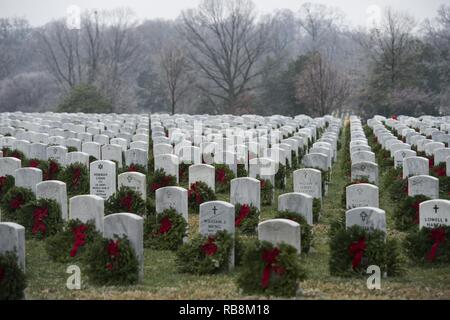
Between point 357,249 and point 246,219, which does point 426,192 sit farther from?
point 357,249

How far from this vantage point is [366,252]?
9.98 metres

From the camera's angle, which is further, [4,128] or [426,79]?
[426,79]

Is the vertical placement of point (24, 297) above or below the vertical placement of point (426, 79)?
below

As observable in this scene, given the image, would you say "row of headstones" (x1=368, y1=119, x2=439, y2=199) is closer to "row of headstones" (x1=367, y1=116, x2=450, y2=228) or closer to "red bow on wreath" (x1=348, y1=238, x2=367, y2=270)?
"row of headstones" (x1=367, y1=116, x2=450, y2=228)

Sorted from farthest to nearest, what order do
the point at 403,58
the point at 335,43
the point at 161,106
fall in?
1. the point at 335,43
2. the point at 161,106
3. the point at 403,58

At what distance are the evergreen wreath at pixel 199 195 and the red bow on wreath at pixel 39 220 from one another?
131 inches

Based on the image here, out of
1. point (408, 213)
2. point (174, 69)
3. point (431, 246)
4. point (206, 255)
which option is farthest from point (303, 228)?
point (174, 69)

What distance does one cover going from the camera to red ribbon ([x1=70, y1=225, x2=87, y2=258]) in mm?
11250

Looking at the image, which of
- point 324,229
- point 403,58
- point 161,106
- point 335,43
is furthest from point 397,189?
point 335,43

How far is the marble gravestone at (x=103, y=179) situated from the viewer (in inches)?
606

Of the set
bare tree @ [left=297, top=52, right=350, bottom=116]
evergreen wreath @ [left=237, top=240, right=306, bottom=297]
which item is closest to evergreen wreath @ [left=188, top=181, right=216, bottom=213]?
evergreen wreath @ [left=237, top=240, right=306, bottom=297]
